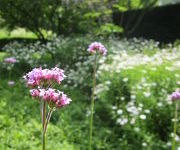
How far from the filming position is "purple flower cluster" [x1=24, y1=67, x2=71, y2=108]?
1362 mm

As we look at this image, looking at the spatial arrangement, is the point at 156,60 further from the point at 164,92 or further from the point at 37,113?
the point at 37,113

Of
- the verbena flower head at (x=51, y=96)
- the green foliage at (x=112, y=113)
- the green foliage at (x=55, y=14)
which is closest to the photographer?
the verbena flower head at (x=51, y=96)

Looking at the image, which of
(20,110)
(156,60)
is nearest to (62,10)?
(156,60)

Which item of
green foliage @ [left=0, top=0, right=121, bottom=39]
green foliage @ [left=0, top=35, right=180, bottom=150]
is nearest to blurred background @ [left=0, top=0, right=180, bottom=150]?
green foliage @ [left=0, top=35, right=180, bottom=150]

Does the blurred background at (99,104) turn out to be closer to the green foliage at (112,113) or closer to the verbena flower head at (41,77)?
the green foliage at (112,113)

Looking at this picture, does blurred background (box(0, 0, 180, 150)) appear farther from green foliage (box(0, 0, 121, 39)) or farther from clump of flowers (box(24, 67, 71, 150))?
clump of flowers (box(24, 67, 71, 150))

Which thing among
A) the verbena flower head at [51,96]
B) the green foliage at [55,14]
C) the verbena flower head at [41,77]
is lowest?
the verbena flower head at [51,96]

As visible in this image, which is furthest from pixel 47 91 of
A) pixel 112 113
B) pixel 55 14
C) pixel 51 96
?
pixel 55 14

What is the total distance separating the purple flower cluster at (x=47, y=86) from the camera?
53.6 inches

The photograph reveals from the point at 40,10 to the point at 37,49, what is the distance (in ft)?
6.17

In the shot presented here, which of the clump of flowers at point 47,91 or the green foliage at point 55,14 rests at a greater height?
the green foliage at point 55,14

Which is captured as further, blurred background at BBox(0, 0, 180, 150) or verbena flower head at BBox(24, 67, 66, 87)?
blurred background at BBox(0, 0, 180, 150)

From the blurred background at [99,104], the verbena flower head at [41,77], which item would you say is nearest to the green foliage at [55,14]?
the blurred background at [99,104]

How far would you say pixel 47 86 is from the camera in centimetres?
145
